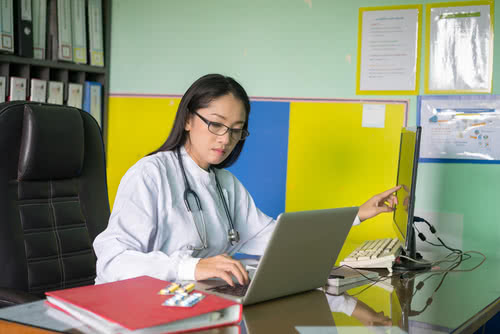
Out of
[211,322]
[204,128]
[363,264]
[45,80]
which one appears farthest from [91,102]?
[211,322]

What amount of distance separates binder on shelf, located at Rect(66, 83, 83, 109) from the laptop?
184 cm

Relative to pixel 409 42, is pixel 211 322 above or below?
below

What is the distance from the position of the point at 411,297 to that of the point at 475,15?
1.44 m

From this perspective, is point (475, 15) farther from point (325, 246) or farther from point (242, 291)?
point (242, 291)

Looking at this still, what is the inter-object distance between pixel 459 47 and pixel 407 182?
0.87m

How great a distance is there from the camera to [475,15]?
237 centimetres

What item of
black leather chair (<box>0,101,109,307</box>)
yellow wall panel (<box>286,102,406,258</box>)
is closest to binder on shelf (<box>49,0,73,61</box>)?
black leather chair (<box>0,101,109,307</box>)

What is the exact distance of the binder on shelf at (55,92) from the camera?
2.78 m

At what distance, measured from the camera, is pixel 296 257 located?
48.4 inches

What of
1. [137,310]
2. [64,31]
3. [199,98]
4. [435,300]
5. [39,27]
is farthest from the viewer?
[64,31]

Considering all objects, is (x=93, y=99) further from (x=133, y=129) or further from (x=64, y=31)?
(x=64, y=31)

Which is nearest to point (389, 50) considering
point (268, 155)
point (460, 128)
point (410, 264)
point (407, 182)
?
point (460, 128)

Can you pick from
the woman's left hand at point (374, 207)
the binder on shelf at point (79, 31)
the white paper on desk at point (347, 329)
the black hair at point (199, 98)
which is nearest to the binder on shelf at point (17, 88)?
the binder on shelf at point (79, 31)

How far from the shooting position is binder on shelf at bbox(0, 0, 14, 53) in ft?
8.22
